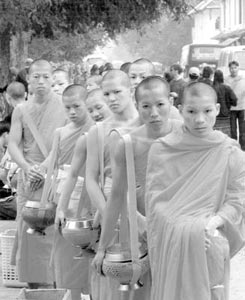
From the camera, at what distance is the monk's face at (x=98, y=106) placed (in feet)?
22.6

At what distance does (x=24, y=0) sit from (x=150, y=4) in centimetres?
431

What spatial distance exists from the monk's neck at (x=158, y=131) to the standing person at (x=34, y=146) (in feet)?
8.68

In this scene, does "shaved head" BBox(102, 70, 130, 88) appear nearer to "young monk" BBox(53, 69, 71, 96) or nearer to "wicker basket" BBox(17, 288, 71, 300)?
"wicker basket" BBox(17, 288, 71, 300)

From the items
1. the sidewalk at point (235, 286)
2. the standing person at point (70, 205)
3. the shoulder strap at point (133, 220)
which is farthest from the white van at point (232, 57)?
Result: the shoulder strap at point (133, 220)

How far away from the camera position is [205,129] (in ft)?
17.1

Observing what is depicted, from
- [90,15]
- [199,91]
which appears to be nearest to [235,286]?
[199,91]

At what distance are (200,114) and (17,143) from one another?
3.26 meters

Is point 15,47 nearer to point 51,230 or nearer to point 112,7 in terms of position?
point 112,7

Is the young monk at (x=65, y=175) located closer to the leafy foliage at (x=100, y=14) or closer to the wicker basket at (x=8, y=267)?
the wicker basket at (x=8, y=267)

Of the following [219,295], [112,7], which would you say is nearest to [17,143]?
[219,295]

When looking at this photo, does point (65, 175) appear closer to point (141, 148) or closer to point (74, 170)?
point (74, 170)

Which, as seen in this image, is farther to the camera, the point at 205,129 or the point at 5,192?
the point at 5,192

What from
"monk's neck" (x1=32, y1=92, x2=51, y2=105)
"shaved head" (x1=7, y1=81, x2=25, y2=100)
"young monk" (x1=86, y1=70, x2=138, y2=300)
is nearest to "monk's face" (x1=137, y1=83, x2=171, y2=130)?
"young monk" (x1=86, y1=70, x2=138, y2=300)

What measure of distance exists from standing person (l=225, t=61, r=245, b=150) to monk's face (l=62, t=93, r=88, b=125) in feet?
39.6
